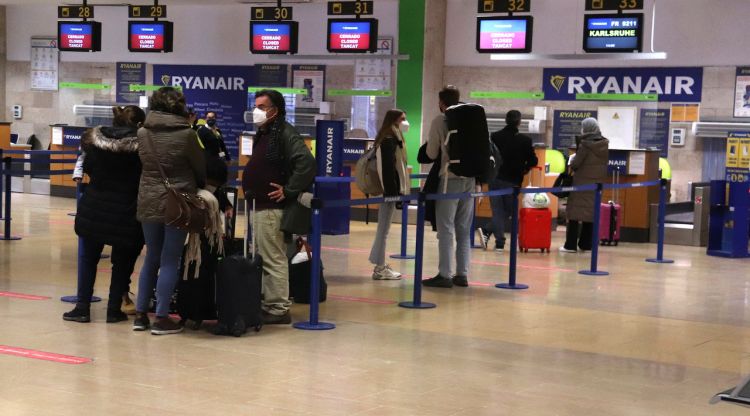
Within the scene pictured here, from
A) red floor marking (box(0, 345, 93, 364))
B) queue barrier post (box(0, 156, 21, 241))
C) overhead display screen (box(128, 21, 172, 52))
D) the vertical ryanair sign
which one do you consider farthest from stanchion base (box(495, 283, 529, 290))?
overhead display screen (box(128, 21, 172, 52))

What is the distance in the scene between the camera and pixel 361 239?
44.7 ft

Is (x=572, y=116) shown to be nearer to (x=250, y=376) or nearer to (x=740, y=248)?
(x=740, y=248)

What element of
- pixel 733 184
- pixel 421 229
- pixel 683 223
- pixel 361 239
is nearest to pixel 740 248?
pixel 733 184

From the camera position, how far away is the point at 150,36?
60.6ft

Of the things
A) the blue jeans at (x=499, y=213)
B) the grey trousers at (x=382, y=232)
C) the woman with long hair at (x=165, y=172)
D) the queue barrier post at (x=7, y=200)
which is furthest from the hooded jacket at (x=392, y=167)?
the queue barrier post at (x=7, y=200)

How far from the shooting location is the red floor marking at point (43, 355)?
6.14 meters

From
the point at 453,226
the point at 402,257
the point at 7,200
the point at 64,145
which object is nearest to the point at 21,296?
the point at 453,226

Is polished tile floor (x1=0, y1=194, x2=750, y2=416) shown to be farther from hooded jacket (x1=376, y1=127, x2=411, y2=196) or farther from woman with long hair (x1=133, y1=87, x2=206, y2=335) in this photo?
hooded jacket (x1=376, y1=127, x2=411, y2=196)

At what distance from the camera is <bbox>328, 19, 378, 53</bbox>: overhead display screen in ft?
54.0

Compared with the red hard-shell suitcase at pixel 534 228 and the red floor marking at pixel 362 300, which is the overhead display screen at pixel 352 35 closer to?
the red hard-shell suitcase at pixel 534 228

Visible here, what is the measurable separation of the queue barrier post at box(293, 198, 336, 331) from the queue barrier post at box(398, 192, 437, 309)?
1049 mm

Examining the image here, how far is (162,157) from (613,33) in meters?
9.24

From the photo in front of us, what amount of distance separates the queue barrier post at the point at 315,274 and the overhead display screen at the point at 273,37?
10065 mm

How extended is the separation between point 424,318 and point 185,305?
1760 millimetres
